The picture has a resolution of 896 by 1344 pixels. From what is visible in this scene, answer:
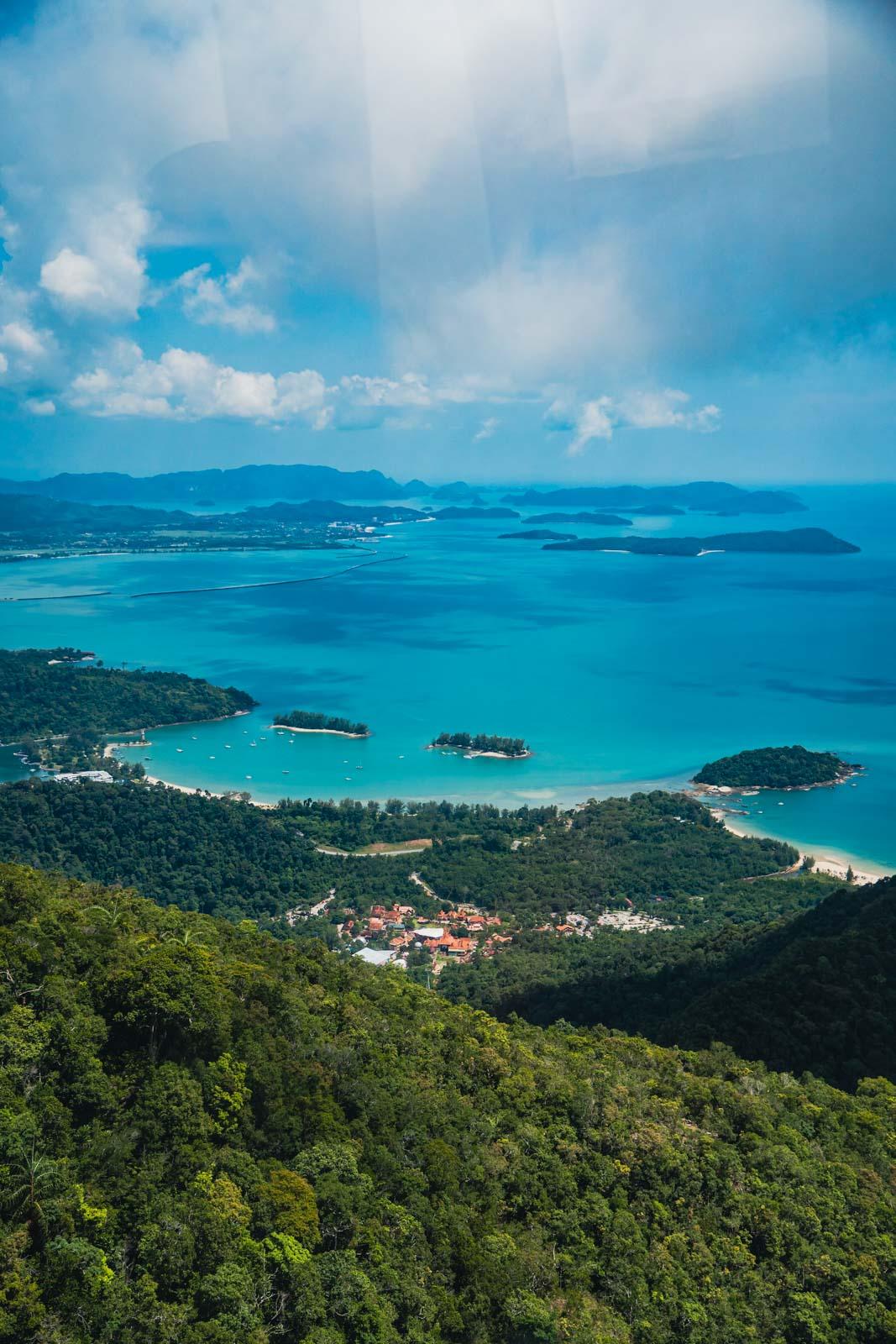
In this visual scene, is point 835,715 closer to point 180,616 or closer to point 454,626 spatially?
point 454,626

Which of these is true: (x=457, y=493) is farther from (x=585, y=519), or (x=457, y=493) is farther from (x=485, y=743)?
(x=485, y=743)

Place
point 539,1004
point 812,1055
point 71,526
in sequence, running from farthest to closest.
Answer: point 71,526, point 539,1004, point 812,1055

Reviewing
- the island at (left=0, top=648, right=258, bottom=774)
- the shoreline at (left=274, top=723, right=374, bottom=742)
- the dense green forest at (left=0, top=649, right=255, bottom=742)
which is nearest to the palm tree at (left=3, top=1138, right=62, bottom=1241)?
the island at (left=0, top=648, right=258, bottom=774)

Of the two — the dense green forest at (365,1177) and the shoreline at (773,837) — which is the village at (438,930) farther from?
the dense green forest at (365,1177)

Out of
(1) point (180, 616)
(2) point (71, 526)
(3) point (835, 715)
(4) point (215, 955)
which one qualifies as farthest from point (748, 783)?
(2) point (71, 526)

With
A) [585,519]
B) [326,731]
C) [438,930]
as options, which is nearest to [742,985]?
[438,930]

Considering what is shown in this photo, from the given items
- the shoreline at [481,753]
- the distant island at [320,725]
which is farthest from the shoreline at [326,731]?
the shoreline at [481,753]

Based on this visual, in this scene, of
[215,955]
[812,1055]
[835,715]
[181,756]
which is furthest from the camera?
[835,715]
